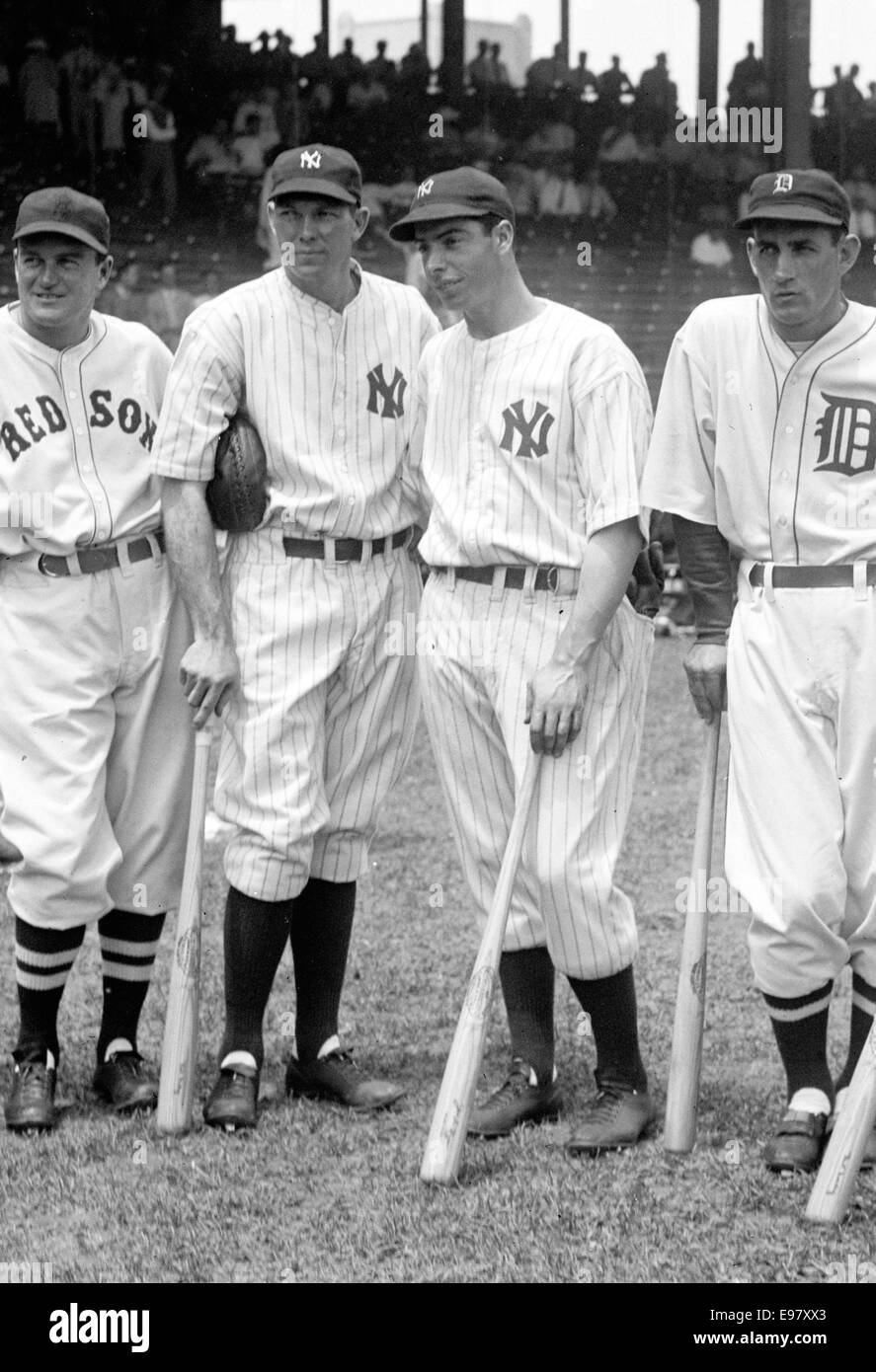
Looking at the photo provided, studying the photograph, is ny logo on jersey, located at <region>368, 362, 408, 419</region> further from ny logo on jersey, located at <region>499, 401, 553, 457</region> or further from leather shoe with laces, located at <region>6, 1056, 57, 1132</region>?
leather shoe with laces, located at <region>6, 1056, 57, 1132</region>

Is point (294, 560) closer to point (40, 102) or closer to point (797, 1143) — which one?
point (797, 1143)

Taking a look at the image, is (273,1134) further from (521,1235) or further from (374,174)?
(374,174)

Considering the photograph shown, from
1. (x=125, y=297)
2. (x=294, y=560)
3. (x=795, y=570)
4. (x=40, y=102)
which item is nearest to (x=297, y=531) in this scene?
(x=294, y=560)

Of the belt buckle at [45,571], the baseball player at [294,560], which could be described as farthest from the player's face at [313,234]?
the belt buckle at [45,571]

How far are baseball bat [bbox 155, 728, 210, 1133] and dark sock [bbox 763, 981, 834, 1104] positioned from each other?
1235 millimetres

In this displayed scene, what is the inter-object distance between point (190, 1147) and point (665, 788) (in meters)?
4.51

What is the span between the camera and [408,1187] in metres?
3.54

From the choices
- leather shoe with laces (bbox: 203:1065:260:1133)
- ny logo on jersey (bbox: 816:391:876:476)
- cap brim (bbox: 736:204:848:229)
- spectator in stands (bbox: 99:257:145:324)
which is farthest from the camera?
spectator in stands (bbox: 99:257:145:324)

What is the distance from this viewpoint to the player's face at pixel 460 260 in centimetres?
371

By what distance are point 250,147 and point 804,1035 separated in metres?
14.6

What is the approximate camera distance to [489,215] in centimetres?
373

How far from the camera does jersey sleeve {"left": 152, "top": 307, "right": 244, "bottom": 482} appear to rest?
392 centimetres

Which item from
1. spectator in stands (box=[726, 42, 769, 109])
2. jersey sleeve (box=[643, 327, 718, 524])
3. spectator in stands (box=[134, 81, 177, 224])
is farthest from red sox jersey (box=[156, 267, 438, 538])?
spectator in stands (box=[726, 42, 769, 109])

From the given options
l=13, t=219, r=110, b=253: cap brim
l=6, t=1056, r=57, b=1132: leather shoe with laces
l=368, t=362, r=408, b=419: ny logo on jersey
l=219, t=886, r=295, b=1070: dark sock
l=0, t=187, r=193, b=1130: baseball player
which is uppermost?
l=13, t=219, r=110, b=253: cap brim
